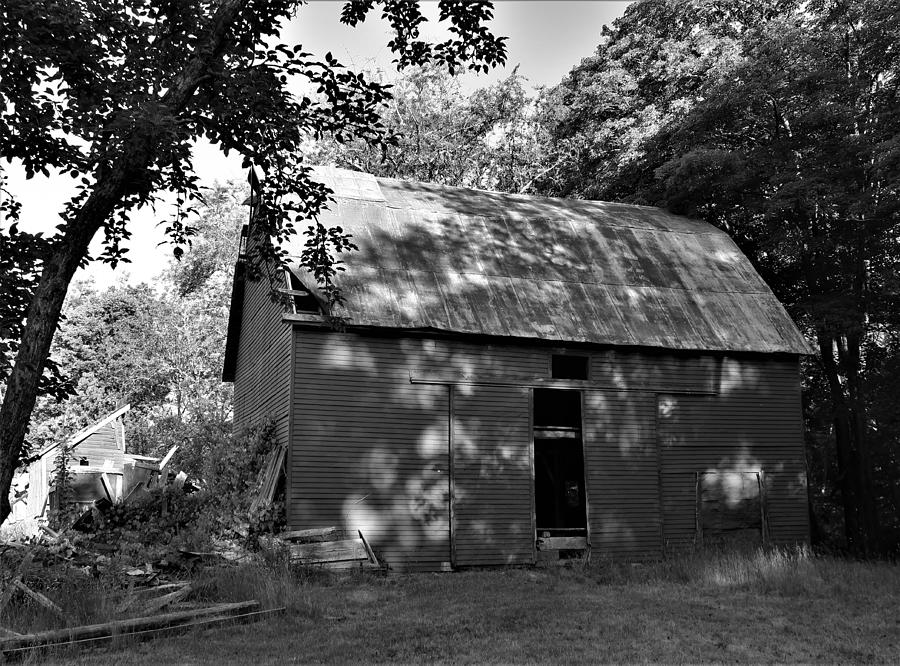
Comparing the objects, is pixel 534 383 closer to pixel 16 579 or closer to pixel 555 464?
pixel 555 464

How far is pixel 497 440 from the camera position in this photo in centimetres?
1622

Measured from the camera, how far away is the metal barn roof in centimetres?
1655

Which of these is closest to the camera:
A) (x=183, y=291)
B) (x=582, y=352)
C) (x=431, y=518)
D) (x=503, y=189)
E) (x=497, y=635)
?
(x=497, y=635)

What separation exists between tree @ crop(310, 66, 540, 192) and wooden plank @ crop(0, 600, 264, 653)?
28000 millimetres

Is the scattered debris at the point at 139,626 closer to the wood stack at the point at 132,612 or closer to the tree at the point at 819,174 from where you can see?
the wood stack at the point at 132,612

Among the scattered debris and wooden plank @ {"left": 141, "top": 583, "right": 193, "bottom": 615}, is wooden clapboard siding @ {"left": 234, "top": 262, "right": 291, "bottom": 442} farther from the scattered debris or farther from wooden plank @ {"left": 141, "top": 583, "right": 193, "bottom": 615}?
the scattered debris

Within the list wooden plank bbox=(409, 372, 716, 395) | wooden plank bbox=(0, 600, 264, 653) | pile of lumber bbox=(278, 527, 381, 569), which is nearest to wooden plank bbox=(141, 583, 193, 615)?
wooden plank bbox=(0, 600, 264, 653)

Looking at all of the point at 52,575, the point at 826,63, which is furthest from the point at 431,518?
the point at 826,63

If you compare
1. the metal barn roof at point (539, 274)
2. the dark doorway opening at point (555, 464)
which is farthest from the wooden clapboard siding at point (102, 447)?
the metal barn roof at point (539, 274)

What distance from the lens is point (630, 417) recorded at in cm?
1728

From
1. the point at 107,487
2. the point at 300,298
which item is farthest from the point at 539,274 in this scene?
the point at 107,487

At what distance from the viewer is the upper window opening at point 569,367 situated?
58.6ft

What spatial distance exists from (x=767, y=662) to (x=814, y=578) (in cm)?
510

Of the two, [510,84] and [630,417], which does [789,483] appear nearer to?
[630,417]
